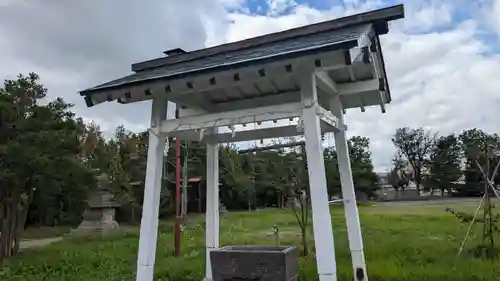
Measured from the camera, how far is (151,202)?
3.95 metres

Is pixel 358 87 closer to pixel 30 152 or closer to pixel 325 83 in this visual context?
pixel 325 83

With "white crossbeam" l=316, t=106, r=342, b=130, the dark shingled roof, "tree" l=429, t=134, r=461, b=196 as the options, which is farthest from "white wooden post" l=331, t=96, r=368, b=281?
"tree" l=429, t=134, r=461, b=196

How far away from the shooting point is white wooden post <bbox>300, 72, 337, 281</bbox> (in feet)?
10.5

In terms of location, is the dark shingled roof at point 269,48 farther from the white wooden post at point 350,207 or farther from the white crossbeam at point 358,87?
the white wooden post at point 350,207

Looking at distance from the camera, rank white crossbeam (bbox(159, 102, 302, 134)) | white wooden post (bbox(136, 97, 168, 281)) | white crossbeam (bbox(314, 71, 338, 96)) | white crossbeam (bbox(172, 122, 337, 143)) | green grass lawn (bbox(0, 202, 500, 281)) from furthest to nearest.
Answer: green grass lawn (bbox(0, 202, 500, 281)) → white crossbeam (bbox(172, 122, 337, 143)) → white wooden post (bbox(136, 97, 168, 281)) → white crossbeam (bbox(314, 71, 338, 96)) → white crossbeam (bbox(159, 102, 302, 134))

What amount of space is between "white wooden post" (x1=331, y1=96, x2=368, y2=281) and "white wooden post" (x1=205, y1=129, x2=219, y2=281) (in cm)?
148

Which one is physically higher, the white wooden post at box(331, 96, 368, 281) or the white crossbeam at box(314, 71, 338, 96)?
the white crossbeam at box(314, 71, 338, 96)

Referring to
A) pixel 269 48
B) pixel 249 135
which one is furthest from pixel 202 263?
pixel 269 48

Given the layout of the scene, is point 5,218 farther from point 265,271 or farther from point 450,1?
point 450,1

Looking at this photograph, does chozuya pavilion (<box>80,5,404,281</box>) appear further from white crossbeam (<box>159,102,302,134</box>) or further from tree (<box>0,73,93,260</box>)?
tree (<box>0,73,93,260</box>)

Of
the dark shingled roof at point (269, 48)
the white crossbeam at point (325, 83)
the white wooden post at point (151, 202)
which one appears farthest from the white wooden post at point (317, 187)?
the white wooden post at point (151, 202)

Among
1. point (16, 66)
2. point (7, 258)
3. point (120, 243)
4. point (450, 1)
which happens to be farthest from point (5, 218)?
point (450, 1)

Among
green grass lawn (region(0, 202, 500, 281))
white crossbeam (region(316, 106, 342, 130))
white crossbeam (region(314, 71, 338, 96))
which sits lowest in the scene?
green grass lawn (region(0, 202, 500, 281))

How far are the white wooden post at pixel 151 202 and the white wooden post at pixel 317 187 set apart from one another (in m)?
1.53
